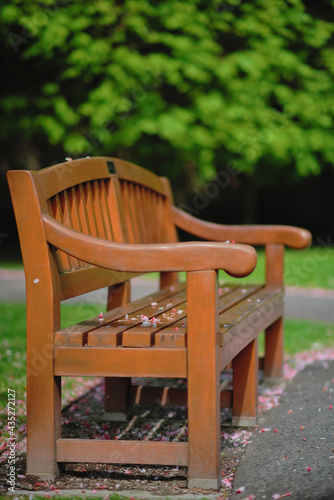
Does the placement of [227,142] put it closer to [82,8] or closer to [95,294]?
[82,8]

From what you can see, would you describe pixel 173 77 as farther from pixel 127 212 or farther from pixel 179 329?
pixel 179 329

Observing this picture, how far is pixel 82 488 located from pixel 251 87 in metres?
11.2

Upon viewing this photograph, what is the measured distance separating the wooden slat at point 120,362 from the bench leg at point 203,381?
6 cm

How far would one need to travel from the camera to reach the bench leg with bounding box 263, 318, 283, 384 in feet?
14.7

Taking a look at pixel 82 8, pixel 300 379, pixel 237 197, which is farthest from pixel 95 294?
pixel 237 197

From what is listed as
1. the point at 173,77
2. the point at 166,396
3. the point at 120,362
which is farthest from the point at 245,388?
the point at 173,77

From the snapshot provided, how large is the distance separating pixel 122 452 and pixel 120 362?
377 mm

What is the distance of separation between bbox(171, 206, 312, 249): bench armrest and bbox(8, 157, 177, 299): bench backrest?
0.16 metres

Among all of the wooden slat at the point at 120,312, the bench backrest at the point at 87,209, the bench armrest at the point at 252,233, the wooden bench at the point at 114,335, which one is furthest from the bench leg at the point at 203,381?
the bench armrest at the point at 252,233

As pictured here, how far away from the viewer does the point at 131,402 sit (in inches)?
148

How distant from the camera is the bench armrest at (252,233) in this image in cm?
431

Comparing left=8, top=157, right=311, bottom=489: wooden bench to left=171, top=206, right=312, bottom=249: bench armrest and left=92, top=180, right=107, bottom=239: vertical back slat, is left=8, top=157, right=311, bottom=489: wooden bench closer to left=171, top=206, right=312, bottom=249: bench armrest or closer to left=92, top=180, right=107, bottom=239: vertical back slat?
left=92, top=180, right=107, bottom=239: vertical back slat

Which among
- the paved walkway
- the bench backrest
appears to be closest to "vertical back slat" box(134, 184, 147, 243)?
the bench backrest

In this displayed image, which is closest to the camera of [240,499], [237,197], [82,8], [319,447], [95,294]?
[240,499]
